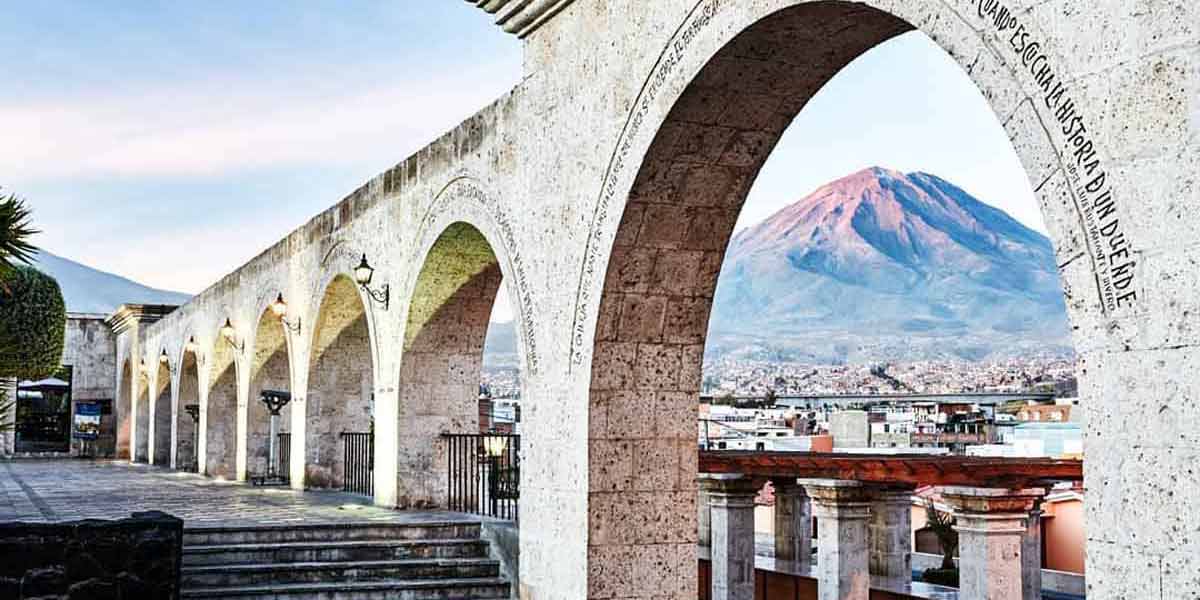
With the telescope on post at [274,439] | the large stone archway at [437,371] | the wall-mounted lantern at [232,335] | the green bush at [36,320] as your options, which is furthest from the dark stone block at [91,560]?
the green bush at [36,320]

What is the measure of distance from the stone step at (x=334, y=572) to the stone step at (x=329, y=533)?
1.12 feet

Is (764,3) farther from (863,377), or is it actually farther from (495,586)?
(863,377)

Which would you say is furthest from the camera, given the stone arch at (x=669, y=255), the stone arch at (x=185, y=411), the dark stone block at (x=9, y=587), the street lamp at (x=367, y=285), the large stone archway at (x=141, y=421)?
the large stone archway at (x=141, y=421)

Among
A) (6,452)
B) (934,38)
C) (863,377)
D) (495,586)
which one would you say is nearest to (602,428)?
(495,586)

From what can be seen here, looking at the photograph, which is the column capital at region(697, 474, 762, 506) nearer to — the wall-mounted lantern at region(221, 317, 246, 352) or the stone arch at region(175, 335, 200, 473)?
the wall-mounted lantern at region(221, 317, 246, 352)

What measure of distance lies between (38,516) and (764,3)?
8.59m

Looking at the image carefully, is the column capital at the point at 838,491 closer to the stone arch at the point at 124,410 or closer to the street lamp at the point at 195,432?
the street lamp at the point at 195,432

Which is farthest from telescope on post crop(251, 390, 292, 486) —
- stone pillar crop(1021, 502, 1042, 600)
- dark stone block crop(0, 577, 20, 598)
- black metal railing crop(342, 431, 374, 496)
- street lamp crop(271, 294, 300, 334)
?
stone pillar crop(1021, 502, 1042, 600)

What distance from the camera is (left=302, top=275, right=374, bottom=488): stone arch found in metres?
14.9

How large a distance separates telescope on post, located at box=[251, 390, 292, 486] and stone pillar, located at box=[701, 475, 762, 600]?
24.2 ft

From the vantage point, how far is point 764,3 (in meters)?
5.44

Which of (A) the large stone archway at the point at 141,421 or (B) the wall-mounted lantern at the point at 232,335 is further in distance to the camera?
(A) the large stone archway at the point at 141,421

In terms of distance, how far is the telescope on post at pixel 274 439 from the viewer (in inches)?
649

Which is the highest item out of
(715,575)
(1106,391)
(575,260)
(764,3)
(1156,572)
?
(764,3)
